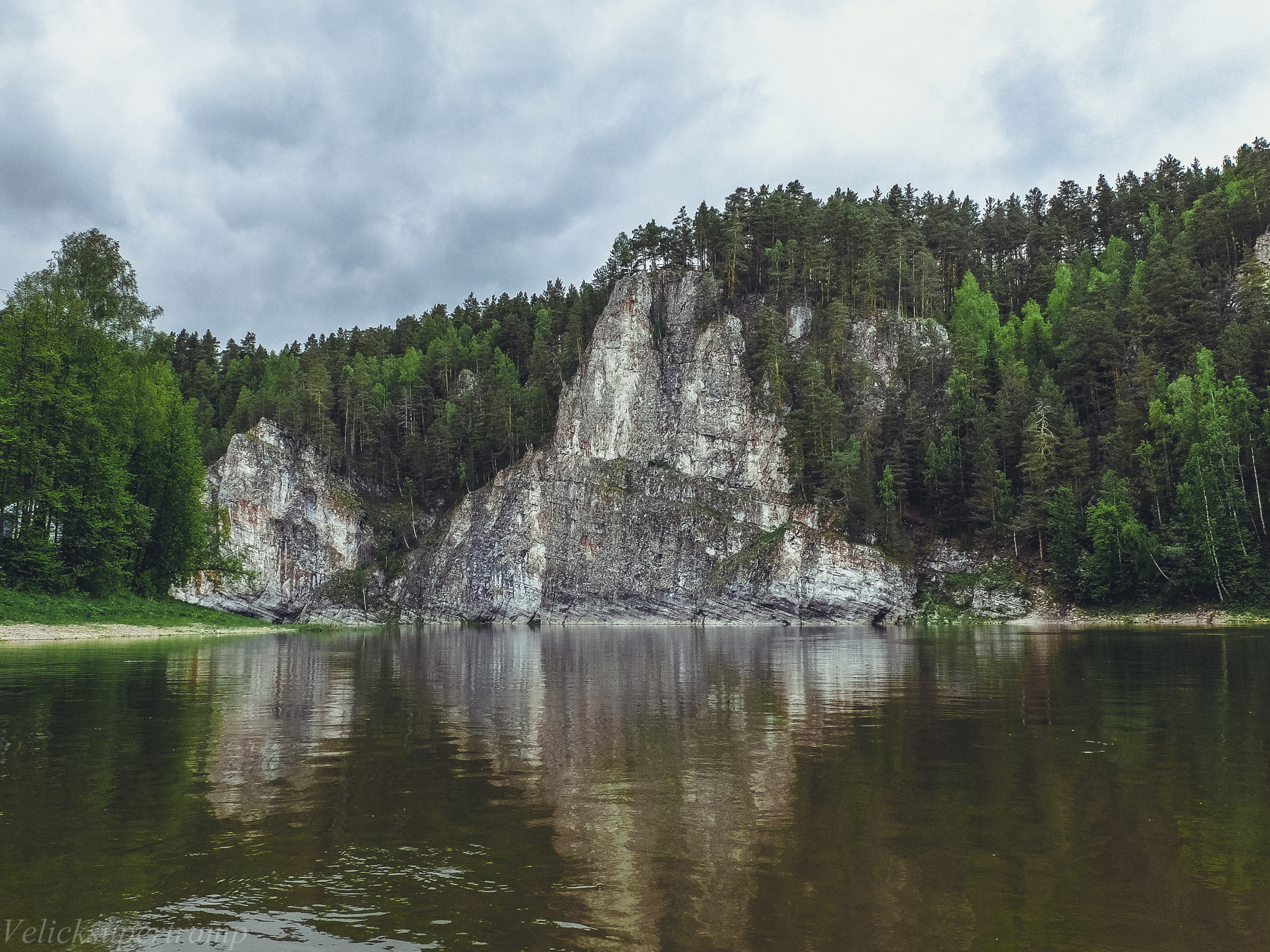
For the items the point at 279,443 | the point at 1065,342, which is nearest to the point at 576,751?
the point at 1065,342

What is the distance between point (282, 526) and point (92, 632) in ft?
229

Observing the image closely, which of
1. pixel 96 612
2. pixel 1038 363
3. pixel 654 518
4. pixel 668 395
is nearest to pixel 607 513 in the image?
pixel 654 518

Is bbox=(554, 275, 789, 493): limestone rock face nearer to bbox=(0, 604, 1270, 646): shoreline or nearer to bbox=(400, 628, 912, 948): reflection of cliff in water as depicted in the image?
bbox=(0, 604, 1270, 646): shoreline

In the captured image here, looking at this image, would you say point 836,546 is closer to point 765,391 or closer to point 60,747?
point 765,391

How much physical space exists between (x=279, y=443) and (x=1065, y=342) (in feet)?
343

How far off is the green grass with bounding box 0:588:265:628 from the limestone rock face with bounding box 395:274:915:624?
48.1 metres

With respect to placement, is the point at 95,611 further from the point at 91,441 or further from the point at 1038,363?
the point at 1038,363

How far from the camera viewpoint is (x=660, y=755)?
14.5 meters

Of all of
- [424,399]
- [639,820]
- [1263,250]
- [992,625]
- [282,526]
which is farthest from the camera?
[424,399]

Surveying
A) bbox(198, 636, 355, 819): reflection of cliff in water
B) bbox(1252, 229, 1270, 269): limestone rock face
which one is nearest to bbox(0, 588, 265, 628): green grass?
bbox(198, 636, 355, 819): reflection of cliff in water

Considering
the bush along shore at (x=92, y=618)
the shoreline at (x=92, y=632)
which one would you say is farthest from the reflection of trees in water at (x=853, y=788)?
the bush along shore at (x=92, y=618)

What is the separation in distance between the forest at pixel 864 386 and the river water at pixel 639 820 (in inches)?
1466

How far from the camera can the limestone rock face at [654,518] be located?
307ft

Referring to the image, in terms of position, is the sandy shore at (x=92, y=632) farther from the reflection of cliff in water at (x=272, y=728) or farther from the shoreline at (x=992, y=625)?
the reflection of cliff in water at (x=272, y=728)
